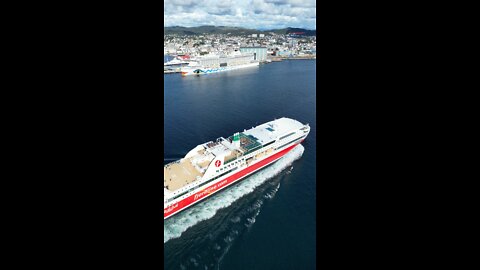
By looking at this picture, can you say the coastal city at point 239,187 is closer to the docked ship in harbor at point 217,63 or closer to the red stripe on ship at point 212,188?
the red stripe on ship at point 212,188

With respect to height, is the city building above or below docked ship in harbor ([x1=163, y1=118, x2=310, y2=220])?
above

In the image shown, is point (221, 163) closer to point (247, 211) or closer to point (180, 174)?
point (180, 174)

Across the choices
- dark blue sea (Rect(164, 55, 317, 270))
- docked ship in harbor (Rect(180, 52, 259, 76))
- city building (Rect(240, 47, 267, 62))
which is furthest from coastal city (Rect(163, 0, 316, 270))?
city building (Rect(240, 47, 267, 62))

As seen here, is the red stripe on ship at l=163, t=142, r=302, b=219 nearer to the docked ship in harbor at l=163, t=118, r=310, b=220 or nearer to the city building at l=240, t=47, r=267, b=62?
the docked ship in harbor at l=163, t=118, r=310, b=220
